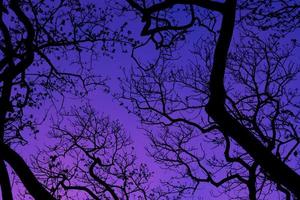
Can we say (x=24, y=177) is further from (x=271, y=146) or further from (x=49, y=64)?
(x=271, y=146)

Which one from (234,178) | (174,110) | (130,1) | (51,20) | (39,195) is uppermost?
(51,20)

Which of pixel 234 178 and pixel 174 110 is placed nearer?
pixel 234 178

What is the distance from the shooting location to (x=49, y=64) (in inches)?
466

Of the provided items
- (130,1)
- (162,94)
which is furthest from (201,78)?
(130,1)

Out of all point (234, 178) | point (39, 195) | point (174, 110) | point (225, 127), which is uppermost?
point (174, 110)

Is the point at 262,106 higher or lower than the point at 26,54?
higher

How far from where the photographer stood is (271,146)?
11711 millimetres

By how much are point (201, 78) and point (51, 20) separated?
580 cm

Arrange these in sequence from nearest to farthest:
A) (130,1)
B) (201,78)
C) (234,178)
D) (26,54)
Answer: (130,1)
(26,54)
(234,178)
(201,78)

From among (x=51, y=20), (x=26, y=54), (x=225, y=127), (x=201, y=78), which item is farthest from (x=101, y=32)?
(x=225, y=127)

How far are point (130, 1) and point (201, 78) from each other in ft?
22.5

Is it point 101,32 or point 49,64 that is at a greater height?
point 101,32

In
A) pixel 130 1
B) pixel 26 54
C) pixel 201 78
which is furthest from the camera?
pixel 201 78

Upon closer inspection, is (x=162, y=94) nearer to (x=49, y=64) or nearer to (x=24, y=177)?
(x=49, y=64)
